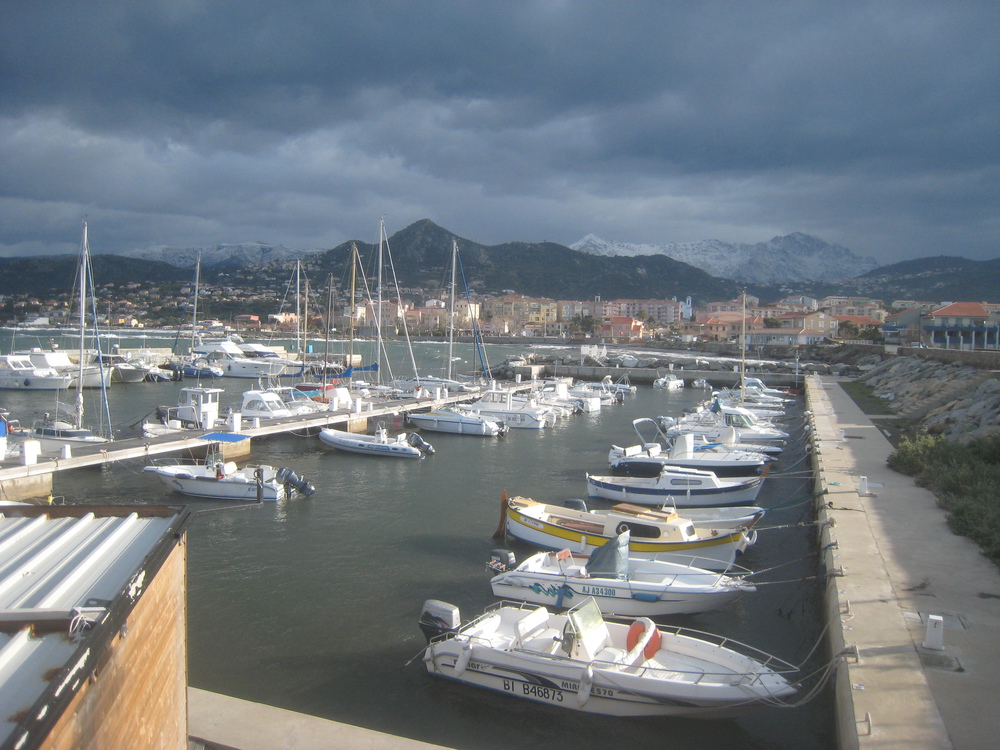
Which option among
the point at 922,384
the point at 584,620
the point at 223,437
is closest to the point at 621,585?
the point at 584,620

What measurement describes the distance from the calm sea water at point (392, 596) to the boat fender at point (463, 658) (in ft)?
1.38

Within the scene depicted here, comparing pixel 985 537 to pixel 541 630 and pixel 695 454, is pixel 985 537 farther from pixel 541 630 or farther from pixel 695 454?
pixel 695 454

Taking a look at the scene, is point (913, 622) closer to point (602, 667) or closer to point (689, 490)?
point (602, 667)

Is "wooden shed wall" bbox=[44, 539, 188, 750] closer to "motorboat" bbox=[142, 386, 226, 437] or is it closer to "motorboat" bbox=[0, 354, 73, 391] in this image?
"motorboat" bbox=[142, 386, 226, 437]

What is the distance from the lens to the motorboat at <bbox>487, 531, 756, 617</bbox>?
11555 mm

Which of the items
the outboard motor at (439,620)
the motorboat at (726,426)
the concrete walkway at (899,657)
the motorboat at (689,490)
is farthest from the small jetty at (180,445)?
the concrete walkway at (899,657)

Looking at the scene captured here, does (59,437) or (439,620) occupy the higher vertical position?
(59,437)

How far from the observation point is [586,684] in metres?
8.73

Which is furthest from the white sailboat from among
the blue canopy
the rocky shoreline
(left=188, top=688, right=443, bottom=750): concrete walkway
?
the rocky shoreline

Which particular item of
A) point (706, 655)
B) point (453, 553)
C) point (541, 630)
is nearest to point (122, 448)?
point (453, 553)

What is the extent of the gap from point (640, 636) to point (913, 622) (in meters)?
3.78

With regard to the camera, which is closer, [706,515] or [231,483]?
[706,515]

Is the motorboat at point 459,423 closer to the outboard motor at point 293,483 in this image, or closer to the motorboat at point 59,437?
the outboard motor at point 293,483

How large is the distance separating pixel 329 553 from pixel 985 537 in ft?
44.3
